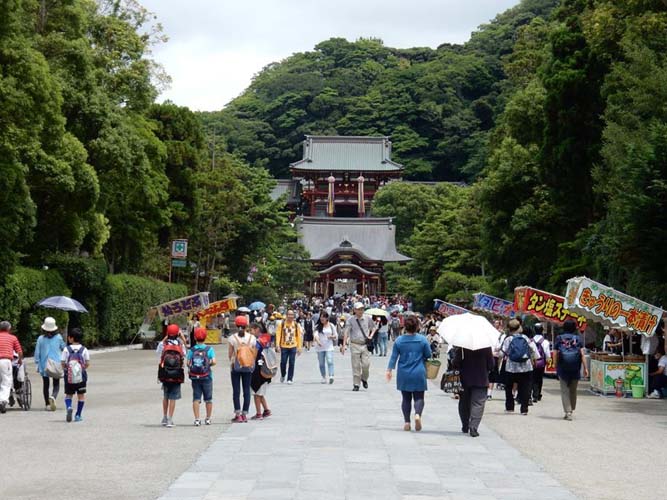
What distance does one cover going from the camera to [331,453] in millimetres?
10172

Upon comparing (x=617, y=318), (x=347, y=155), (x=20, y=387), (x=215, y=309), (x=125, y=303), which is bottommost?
(x=20, y=387)

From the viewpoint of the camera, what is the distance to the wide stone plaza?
829 cm

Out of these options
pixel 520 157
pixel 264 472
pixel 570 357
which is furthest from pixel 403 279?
pixel 264 472

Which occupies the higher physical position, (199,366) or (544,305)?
(544,305)

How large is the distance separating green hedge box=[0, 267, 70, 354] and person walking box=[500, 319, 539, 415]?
14.8 meters

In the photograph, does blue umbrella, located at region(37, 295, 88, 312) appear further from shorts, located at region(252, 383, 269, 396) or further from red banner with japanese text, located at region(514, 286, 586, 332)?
shorts, located at region(252, 383, 269, 396)

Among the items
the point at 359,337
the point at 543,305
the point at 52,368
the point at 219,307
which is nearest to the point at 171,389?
the point at 52,368

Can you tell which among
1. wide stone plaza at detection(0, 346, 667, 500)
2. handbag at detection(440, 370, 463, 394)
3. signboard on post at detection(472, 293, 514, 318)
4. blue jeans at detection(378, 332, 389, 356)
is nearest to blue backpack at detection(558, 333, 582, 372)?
wide stone plaza at detection(0, 346, 667, 500)

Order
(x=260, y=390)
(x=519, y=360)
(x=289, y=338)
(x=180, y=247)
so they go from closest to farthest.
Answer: (x=260, y=390) < (x=519, y=360) < (x=289, y=338) < (x=180, y=247)

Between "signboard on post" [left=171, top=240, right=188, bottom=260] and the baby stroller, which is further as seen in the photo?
"signboard on post" [left=171, top=240, right=188, bottom=260]

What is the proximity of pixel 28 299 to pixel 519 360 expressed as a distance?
55.5ft

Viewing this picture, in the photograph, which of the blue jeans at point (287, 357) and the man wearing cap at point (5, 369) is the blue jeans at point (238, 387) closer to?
the man wearing cap at point (5, 369)

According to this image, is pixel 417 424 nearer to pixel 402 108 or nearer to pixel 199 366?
pixel 199 366

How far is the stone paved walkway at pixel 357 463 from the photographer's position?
8109mm
